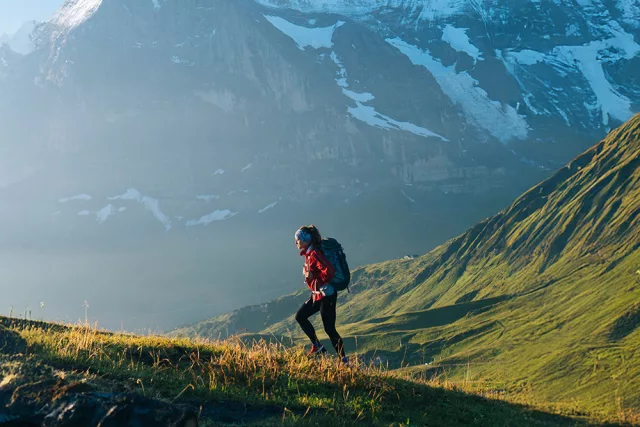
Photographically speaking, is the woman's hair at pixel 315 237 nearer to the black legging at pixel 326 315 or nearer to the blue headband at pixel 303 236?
the blue headband at pixel 303 236

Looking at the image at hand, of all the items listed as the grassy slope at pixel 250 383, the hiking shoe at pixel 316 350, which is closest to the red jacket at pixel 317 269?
the hiking shoe at pixel 316 350

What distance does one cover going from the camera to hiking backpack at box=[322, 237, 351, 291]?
16609mm

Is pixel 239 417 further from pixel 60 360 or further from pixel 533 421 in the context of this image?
pixel 533 421

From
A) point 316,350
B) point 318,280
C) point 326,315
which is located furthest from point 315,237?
point 316,350

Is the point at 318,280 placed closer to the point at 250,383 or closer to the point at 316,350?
the point at 316,350

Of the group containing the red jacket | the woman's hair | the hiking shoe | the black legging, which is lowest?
the hiking shoe

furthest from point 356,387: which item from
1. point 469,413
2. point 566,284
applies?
point 566,284

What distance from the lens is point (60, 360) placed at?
12.4m

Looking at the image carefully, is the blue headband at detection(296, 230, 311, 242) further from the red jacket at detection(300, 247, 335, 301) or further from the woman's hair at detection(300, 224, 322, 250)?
the red jacket at detection(300, 247, 335, 301)

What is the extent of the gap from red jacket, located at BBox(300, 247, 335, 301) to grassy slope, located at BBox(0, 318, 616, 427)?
1.90 metres

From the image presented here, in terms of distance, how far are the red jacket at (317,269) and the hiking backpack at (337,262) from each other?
1.00ft

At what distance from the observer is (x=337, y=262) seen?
54.9 ft

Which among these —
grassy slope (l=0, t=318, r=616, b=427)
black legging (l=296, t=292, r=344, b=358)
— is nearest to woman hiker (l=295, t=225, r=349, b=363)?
black legging (l=296, t=292, r=344, b=358)

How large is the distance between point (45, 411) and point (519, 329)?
18176 cm
